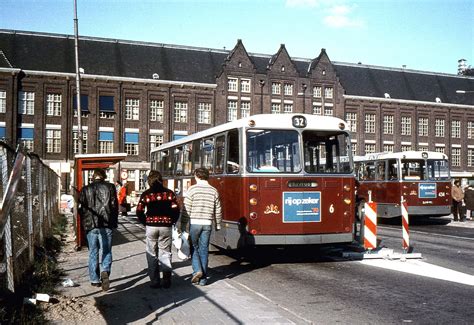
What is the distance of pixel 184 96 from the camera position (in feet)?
178

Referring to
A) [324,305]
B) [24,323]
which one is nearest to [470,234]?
[324,305]

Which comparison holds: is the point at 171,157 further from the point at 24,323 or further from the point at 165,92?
the point at 165,92

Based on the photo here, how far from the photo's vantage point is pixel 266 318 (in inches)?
252

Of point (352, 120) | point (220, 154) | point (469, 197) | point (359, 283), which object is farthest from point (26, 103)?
point (359, 283)

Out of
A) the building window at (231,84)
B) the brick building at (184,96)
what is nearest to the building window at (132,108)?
the brick building at (184,96)

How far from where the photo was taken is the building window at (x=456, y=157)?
212ft

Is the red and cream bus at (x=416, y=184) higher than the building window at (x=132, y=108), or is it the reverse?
the building window at (x=132, y=108)

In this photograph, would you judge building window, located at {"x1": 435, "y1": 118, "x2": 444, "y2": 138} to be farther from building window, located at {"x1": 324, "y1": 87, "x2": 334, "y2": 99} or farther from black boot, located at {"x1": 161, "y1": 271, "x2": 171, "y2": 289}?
black boot, located at {"x1": 161, "y1": 271, "x2": 171, "y2": 289}

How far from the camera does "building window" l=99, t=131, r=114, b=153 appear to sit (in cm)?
5112

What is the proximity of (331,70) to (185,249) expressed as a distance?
50288 millimetres

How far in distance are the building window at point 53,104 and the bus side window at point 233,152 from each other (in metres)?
42.2

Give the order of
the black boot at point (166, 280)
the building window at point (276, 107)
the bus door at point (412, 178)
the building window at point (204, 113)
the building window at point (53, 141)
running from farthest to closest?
the building window at point (276, 107), the building window at point (204, 113), the building window at point (53, 141), the bus door at point (412, 178), the black boot at point (166, 280)

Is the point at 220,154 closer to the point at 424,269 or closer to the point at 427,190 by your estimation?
the point at 424,269

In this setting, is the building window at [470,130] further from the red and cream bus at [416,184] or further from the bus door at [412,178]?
the bus door at [412,178]
